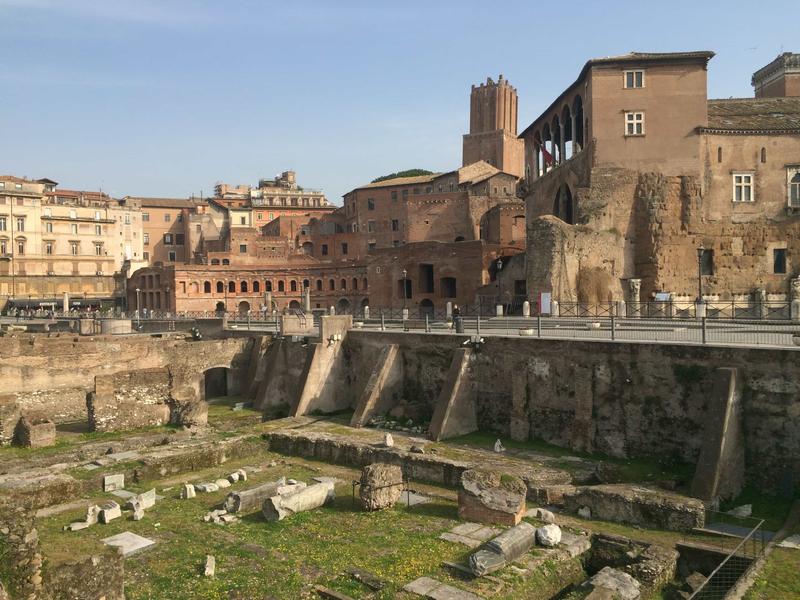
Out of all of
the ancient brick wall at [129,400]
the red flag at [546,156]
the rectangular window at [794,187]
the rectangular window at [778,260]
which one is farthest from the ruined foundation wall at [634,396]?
the red flag at [546,156]

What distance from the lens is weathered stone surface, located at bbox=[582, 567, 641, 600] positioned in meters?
9.32

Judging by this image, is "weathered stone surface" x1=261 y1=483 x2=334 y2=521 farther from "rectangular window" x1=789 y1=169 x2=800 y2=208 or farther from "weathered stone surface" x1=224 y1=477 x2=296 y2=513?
"rectangular window" x1=789 y1=169 x2=800 y2=208

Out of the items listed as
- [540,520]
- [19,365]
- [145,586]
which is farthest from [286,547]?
[19,365]

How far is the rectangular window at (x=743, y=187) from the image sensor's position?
1252 inches

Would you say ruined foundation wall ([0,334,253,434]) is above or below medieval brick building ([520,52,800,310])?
below

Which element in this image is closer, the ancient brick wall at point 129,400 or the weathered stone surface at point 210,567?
the weathered stone surface at point 210,567

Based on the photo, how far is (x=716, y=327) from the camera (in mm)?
18469

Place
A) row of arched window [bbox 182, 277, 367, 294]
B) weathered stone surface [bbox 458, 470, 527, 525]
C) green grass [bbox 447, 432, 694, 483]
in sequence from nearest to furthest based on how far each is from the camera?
weathered stone surface [bbox 458, 470, 527, 525]
green grass [bbox 447, 432, 694, 483]
row of arched window [bbox 182, 277, 367, 294]

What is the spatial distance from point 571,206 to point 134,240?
63523 millimetres

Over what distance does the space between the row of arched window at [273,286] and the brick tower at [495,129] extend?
30122 mm

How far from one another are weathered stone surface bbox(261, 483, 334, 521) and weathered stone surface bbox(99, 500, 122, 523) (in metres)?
3.02

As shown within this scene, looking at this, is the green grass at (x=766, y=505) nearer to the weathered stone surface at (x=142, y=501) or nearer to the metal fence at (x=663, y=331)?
the metal fence at (x=663, y=331)

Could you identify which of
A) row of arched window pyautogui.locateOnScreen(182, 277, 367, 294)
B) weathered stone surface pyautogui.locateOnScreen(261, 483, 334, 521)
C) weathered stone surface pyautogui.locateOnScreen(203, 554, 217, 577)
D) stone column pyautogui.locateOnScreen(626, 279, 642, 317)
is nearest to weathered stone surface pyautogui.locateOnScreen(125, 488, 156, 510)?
weathered stone surface pyautogui.locateOnScreen(261, 483, 334, 521)

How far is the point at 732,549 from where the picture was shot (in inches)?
428
